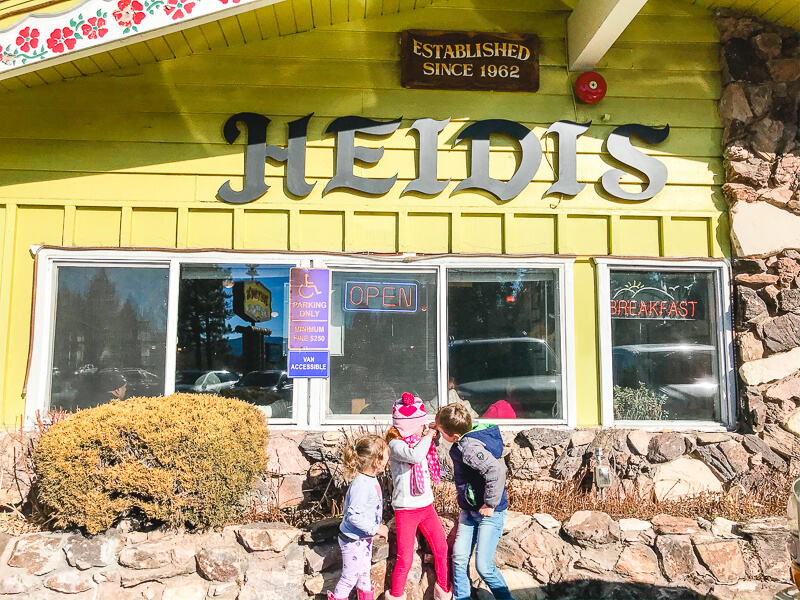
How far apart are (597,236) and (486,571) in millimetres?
3529

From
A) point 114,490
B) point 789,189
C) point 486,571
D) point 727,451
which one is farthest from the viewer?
point 789,189

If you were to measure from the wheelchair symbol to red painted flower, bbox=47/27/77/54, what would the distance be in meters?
2.70

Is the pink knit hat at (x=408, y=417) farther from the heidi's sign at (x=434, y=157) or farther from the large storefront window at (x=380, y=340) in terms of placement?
the heidi's sign at (x=434, y=157)

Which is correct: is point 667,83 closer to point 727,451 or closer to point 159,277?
point 727,451

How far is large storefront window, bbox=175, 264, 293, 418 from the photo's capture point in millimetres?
5957

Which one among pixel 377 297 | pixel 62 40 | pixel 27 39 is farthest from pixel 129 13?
pixel 377 297

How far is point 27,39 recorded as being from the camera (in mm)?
4945

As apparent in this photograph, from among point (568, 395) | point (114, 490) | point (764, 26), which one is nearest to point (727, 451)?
point (568, 395)

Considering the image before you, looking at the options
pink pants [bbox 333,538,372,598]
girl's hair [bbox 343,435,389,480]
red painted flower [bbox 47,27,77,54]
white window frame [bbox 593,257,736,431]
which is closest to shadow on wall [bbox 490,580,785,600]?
pink pants [bbox 333,538,372,598]

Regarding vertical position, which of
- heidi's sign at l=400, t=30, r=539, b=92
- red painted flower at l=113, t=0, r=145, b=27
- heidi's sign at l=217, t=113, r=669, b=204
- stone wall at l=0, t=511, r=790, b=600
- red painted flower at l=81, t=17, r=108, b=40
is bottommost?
stone wall at l=0, t=511, r=790, b=600

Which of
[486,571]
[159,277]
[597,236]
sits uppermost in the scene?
[597,236]

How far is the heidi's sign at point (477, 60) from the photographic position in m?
6.29

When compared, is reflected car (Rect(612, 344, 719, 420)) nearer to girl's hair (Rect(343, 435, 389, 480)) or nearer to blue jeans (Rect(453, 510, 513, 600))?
blue jeans (Rect(453, 510, 513, 600))

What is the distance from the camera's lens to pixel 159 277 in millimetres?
6043
